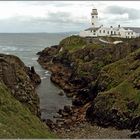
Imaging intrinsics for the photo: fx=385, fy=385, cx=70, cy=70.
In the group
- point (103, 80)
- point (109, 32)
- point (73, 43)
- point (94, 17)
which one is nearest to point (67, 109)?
point (103, 80)

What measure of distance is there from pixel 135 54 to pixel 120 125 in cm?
2943

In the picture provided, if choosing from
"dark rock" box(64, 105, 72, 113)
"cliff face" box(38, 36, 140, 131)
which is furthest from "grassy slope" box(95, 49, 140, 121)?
"dark rock" box(64, 105, 72, 113)

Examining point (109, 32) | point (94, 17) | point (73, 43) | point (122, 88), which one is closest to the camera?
point (122, 88)

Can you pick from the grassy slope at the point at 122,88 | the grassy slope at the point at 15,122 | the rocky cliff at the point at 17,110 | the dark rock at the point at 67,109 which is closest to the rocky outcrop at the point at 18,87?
the rocky cliff at the point at 17,110

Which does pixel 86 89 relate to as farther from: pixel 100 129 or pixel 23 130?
pixel 23 130

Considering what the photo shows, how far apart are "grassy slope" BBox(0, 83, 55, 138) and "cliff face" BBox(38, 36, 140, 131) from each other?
20192 mm

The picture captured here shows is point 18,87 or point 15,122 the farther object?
point 18,87

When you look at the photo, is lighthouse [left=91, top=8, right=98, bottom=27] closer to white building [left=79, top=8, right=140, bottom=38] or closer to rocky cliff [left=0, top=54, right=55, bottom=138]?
white building [left=79, top=8, right=140, bottom=38]

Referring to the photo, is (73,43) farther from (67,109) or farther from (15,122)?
(15,122)

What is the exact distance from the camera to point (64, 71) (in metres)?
109

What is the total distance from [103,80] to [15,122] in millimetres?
41066

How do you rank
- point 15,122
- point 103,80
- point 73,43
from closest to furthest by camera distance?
point 15,122
point 103,80
point 73,43

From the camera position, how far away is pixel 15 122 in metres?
38.3

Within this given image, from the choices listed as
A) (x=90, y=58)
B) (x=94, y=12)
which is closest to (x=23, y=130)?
(x=90, y=58)
